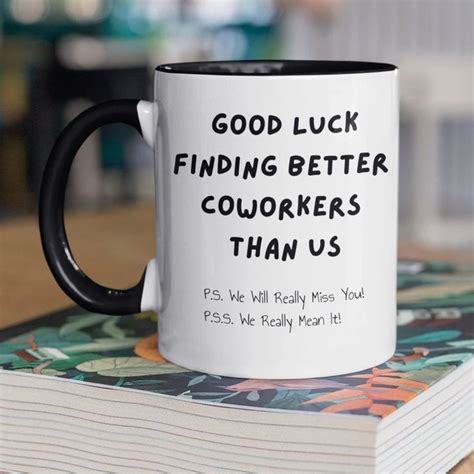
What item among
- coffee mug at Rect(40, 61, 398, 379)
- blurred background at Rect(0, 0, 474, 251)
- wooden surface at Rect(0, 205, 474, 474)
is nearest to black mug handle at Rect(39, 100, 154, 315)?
coffee mug at Rect(40, 61, 398, 379)

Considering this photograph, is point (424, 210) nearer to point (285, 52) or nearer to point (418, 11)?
point (418, 11)

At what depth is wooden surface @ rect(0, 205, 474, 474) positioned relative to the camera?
2.21ft

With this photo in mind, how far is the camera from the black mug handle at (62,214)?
1.47ft

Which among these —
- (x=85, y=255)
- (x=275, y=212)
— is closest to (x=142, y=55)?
(x=85, y=255)

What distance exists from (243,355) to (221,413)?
0.15 feet

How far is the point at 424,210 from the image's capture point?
302 cm

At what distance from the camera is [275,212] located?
42cm

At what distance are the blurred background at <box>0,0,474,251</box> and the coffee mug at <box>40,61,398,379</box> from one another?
289 cm

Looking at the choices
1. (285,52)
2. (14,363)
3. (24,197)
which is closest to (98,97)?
(24,197)

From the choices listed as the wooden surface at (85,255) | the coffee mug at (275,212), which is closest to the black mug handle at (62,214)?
the coffee mug at (275,212)

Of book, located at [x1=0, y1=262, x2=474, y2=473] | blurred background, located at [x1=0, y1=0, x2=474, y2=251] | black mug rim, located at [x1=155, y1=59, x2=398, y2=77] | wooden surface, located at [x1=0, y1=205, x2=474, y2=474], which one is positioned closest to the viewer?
book, located at [x1=0, y1=262, x2=474, y2=473]

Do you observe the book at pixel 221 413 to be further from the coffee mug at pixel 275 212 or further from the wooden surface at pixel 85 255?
the wooden surface at pixel 85 255

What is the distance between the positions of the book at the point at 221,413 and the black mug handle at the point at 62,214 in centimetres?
3

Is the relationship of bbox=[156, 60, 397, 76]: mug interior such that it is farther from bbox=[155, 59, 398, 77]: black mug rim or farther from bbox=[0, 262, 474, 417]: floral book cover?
bbox=[0, 262, 474, 417]: floral book cover
